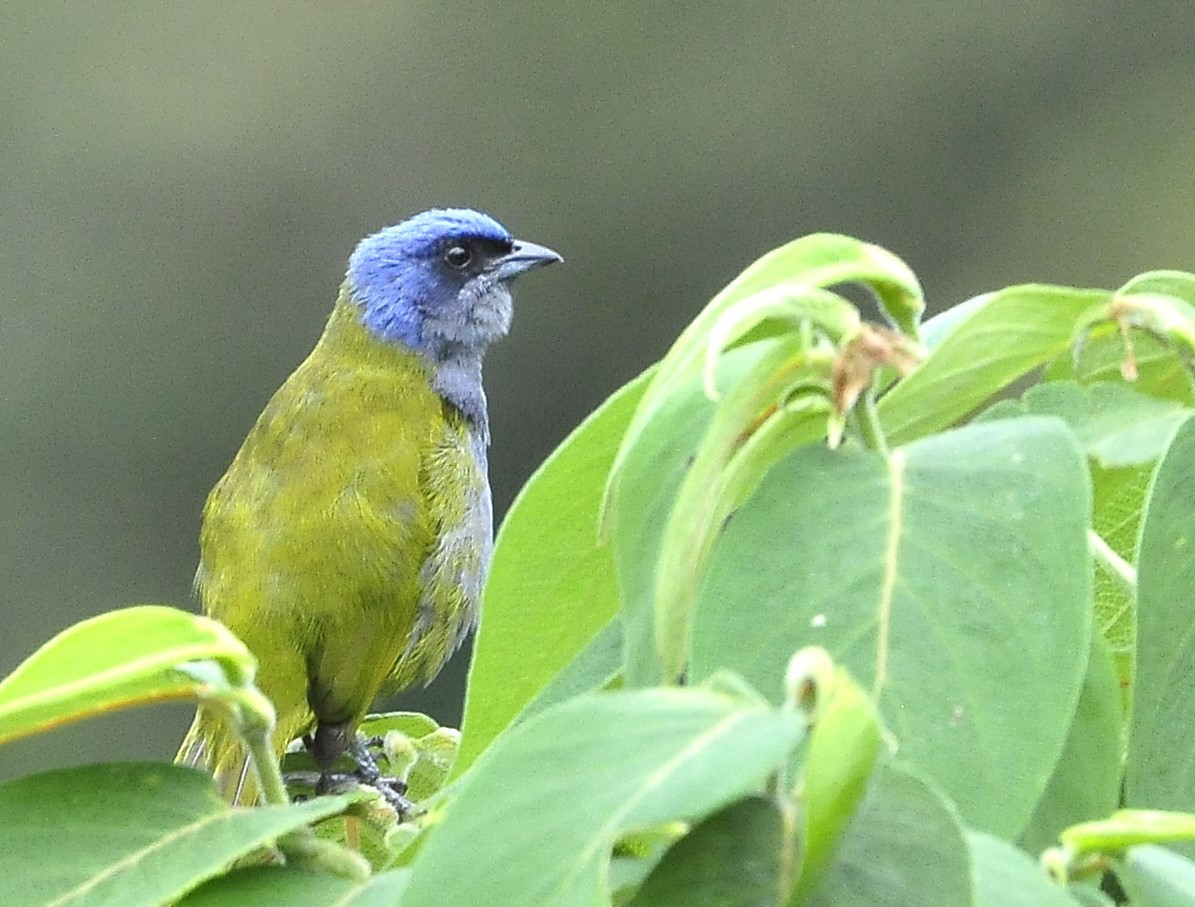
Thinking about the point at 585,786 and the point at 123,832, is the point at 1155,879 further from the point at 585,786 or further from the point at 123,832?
the point at 123,832

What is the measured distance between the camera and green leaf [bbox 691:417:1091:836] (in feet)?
1.97

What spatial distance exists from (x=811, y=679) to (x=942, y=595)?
0.27 ft

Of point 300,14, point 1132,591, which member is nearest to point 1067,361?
point 1132,591

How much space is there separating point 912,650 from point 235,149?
1095 cm

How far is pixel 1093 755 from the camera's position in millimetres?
680

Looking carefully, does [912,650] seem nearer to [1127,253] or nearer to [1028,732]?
[1028,732]

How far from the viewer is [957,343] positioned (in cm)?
73

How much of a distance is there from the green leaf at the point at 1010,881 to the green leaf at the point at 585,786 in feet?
0.22

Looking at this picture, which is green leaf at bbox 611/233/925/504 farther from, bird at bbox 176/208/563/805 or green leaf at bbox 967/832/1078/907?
bird at bbox 176/208/563/805

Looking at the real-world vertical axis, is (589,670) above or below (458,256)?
above

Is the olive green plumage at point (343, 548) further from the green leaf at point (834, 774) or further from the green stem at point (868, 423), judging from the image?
the green leaf at point (834, 774)

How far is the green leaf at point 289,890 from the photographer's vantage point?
2.11 feet

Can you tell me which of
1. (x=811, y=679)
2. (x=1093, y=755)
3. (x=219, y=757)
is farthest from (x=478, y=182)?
(x=811, y=679)

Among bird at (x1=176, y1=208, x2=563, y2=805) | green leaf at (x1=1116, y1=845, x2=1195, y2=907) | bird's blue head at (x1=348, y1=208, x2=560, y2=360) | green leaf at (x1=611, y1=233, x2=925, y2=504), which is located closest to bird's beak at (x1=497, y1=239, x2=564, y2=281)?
bird's blue head at (x1=348, y1=208, x2=560, y2=360)
